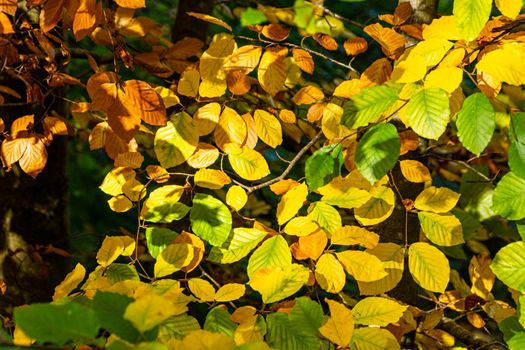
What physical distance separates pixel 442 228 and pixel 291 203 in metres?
0.40

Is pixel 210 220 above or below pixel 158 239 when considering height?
above

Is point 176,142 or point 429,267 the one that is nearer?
point 429,267

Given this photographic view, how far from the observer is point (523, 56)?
4.38 ft

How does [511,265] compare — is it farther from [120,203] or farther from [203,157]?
[120,203]

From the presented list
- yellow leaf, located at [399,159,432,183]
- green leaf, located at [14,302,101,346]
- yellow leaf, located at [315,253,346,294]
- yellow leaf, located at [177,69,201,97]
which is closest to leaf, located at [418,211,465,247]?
yellow leaf, located at [399,159,432,183]

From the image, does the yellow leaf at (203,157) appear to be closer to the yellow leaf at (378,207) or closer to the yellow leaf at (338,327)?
the yellow leaf at (378,207)

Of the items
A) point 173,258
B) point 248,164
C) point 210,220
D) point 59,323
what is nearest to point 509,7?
point 248,164

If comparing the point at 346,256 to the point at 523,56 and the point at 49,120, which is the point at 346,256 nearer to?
the point at 523,56

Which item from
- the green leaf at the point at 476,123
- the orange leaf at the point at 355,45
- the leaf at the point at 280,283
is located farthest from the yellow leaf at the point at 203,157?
the green leaf at the point at 476,123

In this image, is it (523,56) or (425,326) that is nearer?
(523,56)

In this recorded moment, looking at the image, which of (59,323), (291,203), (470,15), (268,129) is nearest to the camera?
(59,323)

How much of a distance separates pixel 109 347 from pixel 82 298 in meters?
0.55

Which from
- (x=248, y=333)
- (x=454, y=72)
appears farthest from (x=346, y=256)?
(x=454, y=72)

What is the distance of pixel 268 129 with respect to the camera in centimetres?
178
